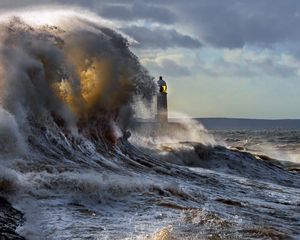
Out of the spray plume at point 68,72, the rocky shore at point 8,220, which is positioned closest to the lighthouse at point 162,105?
the spray plume at point 68,72

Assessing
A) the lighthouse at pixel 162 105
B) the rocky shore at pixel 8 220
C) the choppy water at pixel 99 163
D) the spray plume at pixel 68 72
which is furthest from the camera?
the lighthouse at pixel 162 105

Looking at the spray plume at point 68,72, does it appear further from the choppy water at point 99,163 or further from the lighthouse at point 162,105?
the lighthouse at point 162,105

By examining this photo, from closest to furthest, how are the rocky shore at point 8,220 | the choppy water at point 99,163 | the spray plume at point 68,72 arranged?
the rocky shore at point 8,220, the choppy water at point 99,163, the spray plume at point 68,72

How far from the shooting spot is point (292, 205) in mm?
8898

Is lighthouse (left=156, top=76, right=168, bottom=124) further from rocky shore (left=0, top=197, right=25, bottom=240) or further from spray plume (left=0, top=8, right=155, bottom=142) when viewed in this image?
rocky shore (left=0, top=197, right=25, bottom=240)

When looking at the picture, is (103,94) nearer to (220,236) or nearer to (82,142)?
(82,142)

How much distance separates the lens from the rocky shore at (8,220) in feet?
16.7

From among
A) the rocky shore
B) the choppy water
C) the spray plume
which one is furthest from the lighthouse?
the rocky shore

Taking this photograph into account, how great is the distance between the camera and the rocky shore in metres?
5.10

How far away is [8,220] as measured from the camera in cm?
562

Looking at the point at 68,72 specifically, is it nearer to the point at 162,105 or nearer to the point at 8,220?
the point at 8,220

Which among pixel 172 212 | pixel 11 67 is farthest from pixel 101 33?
pixel 172 212

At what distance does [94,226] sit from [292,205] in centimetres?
427

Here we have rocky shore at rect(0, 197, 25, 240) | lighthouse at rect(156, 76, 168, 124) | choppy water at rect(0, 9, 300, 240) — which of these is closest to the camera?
rocky shore at rect(0, 197, 25, 240)
